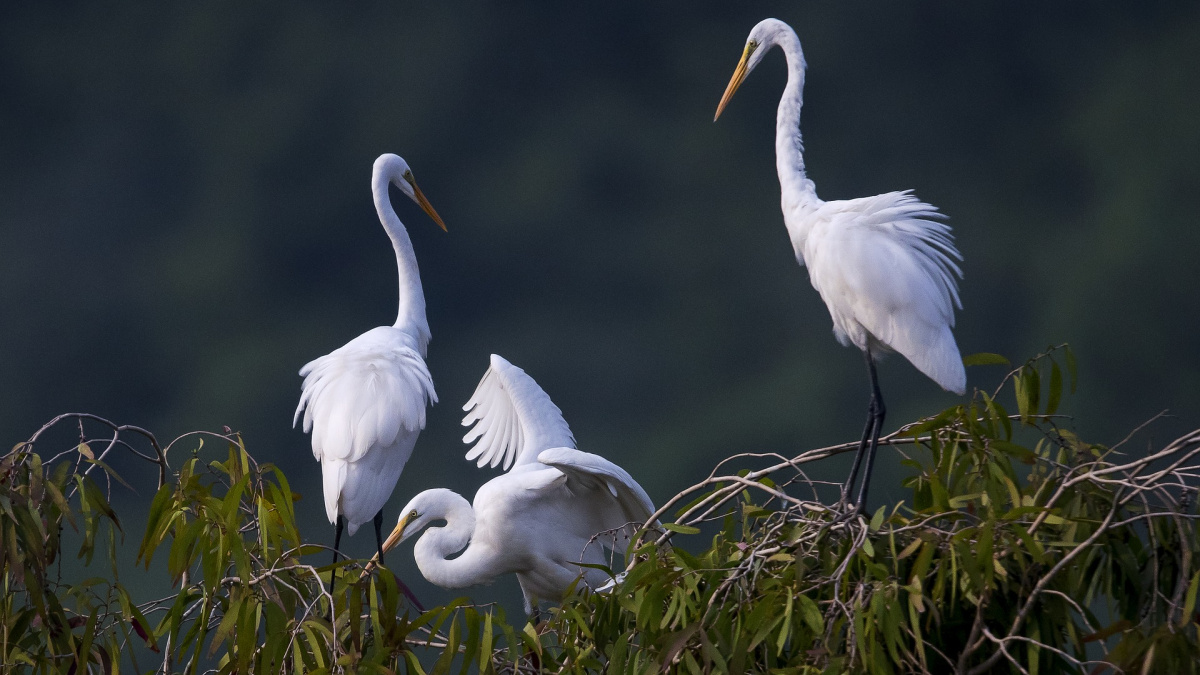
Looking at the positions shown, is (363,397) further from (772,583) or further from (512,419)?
(772,583)

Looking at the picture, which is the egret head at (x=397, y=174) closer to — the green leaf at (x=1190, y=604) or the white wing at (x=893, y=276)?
the white wing at (x=893, y=276)

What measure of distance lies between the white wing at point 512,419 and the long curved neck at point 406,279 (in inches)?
11.7

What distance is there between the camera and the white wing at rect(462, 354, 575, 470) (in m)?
3.62

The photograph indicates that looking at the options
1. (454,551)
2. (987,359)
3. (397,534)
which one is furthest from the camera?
(454,551)

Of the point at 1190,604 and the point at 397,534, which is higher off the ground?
the point at 1190,604

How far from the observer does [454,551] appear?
11.5 ft

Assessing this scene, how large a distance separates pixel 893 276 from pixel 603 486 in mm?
962

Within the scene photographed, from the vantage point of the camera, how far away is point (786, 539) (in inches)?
75.9

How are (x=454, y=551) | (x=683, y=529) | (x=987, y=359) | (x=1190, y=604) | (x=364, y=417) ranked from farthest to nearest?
(x=454, y=551)
(x=364, y=417)
(x=987, y=359)
(x=683, y=529)
(x=1190, y=604)

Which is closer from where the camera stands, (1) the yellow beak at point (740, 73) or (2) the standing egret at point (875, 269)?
(2) the standing egret at point (875, 269)

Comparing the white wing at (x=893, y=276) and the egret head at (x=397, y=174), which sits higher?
the egret head at (x=397, y=174)

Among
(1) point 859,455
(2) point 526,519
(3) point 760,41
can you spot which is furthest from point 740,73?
(2) point 526,519

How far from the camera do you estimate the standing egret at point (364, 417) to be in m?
2.86

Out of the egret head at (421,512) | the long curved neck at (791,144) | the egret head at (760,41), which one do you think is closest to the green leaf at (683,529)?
the long curved neck at (791,144)
